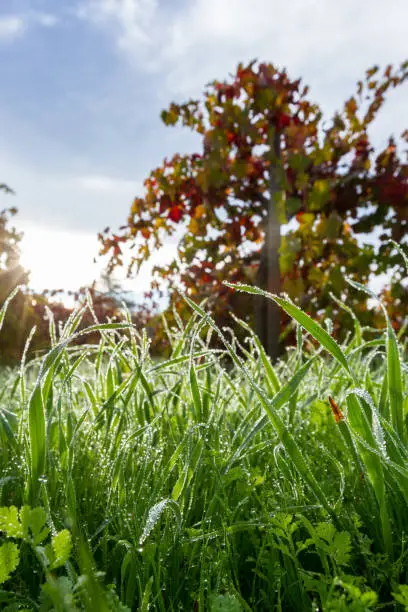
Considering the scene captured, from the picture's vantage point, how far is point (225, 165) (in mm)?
4613

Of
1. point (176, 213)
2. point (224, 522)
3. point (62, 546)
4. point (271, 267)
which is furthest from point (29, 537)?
point (176, 213)

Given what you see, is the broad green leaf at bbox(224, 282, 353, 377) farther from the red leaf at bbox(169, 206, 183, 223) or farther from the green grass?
the red leaf at bbox(169, 206, 183, 223)

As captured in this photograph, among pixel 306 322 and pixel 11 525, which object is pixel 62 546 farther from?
pixel 306 322

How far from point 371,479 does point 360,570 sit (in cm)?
13

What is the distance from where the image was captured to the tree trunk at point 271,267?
4.38 metres

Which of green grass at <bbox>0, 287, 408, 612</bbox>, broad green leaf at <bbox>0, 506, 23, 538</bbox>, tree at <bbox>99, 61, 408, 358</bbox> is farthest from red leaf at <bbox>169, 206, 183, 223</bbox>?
broad green leaf at <bbox>0, 506, 23, 538</bbox>

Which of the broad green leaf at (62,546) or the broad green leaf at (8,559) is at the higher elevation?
the broad green leaf at (62,546)

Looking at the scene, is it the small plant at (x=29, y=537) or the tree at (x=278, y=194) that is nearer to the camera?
the small plant at (x=29, y=537)

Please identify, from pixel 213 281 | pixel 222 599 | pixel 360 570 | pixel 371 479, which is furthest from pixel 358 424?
pixel 213 281

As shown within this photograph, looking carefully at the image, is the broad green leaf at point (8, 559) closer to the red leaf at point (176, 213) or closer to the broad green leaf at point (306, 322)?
the broad green leaf at point (306, 322)

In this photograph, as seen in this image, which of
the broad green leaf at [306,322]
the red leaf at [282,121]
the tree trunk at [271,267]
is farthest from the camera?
the red leaf at [282,121]

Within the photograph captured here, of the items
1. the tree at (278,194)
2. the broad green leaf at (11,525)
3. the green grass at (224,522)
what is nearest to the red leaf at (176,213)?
the tree at (278,194)

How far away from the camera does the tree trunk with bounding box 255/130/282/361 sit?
14.4 feet

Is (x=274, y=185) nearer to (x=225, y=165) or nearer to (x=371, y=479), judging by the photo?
(x=225, y=165)
